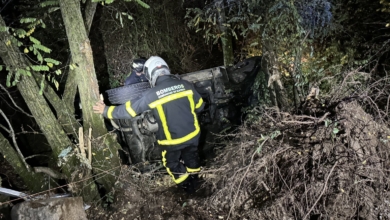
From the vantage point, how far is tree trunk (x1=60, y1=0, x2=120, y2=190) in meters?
3.21

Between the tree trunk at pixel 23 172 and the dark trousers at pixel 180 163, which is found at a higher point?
the tree trunk at pixel 23 172

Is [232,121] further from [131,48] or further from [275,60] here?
[131,48]

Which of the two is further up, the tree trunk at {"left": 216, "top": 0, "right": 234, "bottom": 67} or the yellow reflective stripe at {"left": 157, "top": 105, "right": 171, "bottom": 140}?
the tree trunk at {"left": 216, "top": 0, "right": 234, "bottom": 67}

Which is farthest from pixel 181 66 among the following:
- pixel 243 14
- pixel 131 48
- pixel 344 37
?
pixel 344 37

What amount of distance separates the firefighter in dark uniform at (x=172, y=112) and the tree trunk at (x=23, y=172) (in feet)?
3.79

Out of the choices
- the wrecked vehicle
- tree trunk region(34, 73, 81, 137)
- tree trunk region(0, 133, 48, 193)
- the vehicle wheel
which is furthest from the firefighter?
tree trunk region(0, 133, 48, 193)

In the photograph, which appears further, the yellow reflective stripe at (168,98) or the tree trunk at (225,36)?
the tree trunk at (225,36)

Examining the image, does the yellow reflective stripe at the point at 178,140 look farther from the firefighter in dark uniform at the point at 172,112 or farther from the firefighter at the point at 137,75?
the firefighter at the point at 137,75

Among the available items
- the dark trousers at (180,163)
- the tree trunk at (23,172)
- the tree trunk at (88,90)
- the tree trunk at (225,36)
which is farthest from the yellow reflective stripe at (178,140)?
the tree trunk at (225,36)

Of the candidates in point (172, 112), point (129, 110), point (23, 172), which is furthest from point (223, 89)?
point (23, 172)

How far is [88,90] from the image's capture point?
11.2ft

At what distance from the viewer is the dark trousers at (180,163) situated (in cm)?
368

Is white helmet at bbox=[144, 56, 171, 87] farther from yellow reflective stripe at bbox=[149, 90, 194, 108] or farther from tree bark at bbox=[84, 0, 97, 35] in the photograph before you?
tree bark at bbox=[84, 0, 97, 35]

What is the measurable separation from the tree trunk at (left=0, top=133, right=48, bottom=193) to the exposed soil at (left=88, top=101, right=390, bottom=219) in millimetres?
1607
